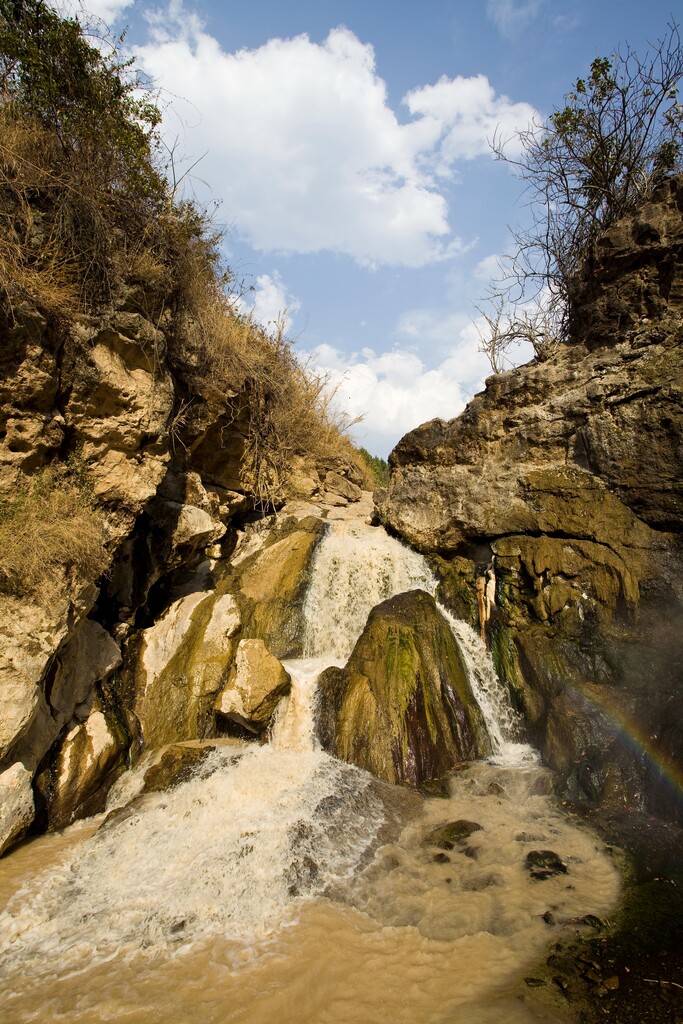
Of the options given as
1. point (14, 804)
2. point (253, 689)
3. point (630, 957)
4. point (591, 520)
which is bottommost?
point (630, 957)

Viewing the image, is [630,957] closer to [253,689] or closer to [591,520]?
[253,689]

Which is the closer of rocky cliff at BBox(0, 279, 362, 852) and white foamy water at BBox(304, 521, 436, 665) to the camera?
rocky cliff at BBox(0, 279, 362, 852)

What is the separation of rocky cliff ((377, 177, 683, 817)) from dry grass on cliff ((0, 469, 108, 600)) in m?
6.02

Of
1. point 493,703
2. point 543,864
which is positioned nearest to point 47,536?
point 543,864

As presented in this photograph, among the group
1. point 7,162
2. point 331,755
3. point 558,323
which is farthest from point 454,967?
point 558,323

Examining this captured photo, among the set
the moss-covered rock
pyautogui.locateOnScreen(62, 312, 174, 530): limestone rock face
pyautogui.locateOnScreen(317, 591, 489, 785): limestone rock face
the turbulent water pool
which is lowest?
the turbulent water pool

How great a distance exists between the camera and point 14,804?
5.41 meters

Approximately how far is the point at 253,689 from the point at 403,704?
6.79 feet

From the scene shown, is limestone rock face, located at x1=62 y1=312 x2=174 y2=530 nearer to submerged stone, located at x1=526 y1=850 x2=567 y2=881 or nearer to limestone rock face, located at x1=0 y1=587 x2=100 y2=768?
limestone rock face, located at x1=0 y1=587 x2=100 y2=768

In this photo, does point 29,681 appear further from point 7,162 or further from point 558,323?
point 558,323

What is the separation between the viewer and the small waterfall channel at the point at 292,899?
11.5 ft

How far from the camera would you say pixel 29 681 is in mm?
5574

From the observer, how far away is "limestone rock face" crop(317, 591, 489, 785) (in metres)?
6.68

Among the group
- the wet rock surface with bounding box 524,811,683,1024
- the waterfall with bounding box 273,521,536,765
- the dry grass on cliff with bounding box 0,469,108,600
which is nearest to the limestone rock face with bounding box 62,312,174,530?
the dry grass on cliff with bounding box 0,469,108,600
